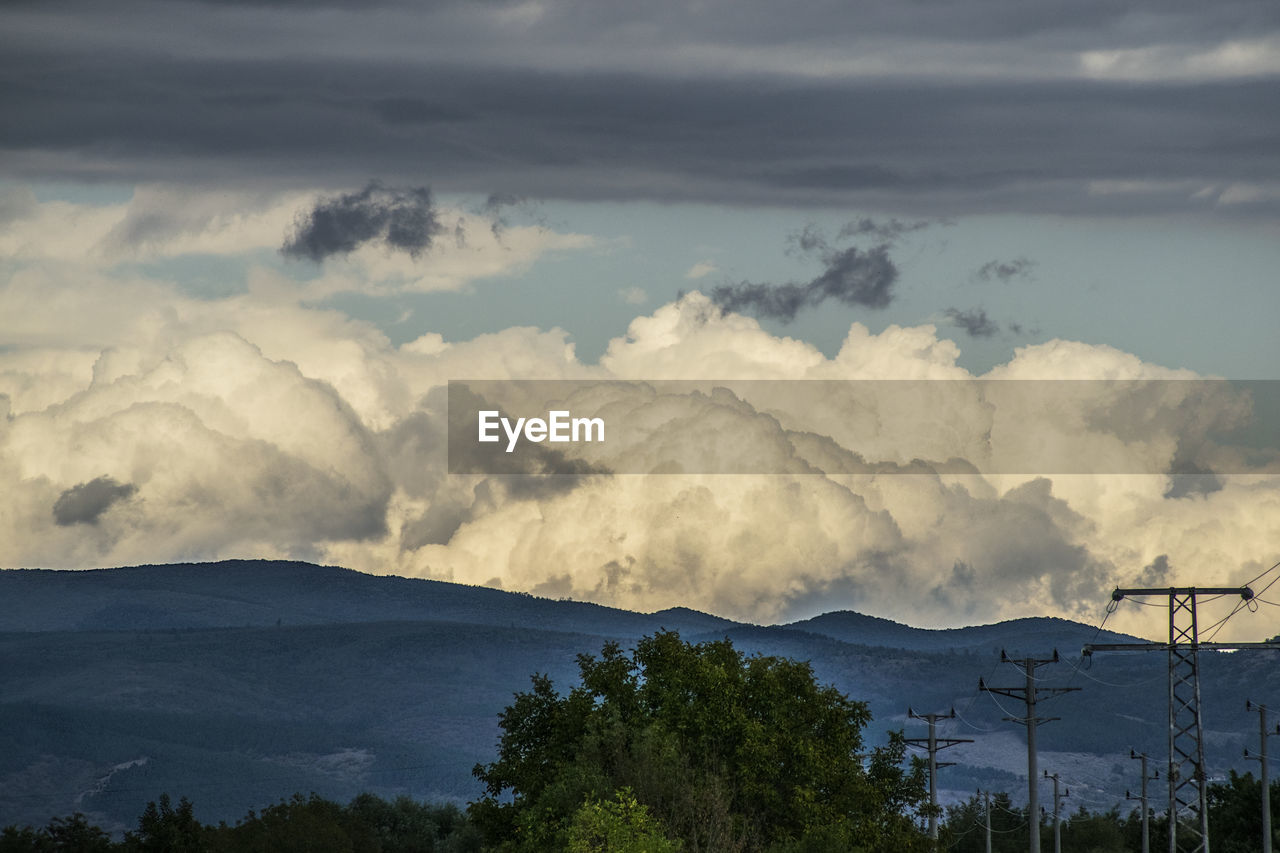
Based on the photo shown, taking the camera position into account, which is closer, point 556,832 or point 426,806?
point 556,832

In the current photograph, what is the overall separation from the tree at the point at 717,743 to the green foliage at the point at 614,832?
9975 millimetres

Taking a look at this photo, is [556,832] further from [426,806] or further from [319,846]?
[426,806]

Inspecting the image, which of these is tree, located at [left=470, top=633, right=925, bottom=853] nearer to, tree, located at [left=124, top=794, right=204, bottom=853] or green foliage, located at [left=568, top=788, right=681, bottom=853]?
green foliage, located at [left=568, top=788, right=681, bottom=853]

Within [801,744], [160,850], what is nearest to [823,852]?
[801,744]

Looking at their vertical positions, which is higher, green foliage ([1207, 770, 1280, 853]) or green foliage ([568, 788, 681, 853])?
green foliage ([1207, 770, 1280, 853])

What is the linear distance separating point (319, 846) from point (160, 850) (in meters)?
28.3

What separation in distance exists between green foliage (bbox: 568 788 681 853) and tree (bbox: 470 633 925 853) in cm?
997

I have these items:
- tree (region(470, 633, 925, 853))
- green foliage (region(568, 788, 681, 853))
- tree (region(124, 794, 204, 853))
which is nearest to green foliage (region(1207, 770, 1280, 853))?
tree (region(470, 633, 925, 853))

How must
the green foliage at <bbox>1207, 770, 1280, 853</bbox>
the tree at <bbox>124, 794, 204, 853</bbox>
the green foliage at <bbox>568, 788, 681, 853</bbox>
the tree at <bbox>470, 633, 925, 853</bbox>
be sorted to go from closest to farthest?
the green foliage at <bbox>568, 788, 681, 853</bbox>, the tree at <bbox>470, 633, 925, 853</bbox>, the tree at <bbox>124, 794, 204, 853</bbox>, the green foliage at <bbox>1207, 770, 1280, 853</bbox>

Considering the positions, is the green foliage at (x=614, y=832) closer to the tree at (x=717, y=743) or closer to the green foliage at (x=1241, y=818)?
the tree at (x=717, y=743)

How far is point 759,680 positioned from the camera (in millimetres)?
74125

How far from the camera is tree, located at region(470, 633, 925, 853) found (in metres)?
68.6

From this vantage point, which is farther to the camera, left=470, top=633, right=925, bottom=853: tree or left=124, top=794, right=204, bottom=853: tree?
left=124, top=794, right=204, bottom=853: tree

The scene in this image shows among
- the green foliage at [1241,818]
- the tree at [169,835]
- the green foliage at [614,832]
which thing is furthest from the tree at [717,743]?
the green foliage at [1241,818]
